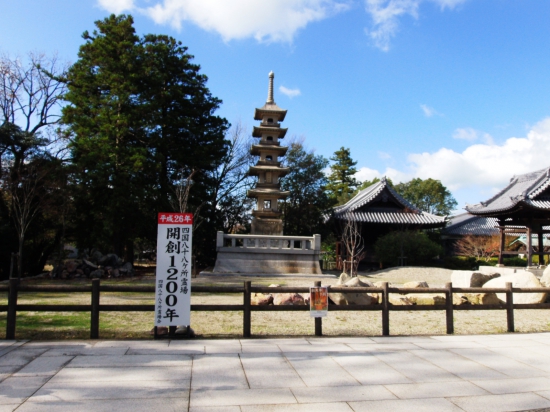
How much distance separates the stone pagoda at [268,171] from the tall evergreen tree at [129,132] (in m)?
2.53

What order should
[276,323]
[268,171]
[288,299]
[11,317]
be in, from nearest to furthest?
[11,317] → [276,323] → [288,299] → [268,171]

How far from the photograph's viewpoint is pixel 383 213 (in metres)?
27.8

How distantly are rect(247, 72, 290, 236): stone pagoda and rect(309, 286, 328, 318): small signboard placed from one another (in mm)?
17229

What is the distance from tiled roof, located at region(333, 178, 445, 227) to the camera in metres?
26.9

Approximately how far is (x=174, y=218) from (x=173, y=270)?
2.54 ft

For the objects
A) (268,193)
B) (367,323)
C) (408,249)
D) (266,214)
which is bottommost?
(367,323)

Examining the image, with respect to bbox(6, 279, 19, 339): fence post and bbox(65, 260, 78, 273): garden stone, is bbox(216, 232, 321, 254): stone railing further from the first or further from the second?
bbox(6, 279, 19, 339): fence post

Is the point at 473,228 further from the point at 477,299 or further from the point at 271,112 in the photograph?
the point at 477,299

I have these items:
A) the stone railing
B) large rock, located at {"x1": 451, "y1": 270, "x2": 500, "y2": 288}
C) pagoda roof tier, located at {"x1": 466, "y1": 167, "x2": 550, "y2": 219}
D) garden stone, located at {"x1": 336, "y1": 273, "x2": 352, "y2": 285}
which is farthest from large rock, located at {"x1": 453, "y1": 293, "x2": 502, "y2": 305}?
pagoda roof tier, located at {"x1": 466, "y1": 167, "x2": 550, "y2": 219}

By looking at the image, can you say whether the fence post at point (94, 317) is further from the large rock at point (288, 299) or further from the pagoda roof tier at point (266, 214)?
the pagoda roof tier at point (266, 214)

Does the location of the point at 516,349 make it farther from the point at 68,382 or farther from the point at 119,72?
the point at 119,72

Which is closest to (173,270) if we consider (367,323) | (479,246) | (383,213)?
(367,323)

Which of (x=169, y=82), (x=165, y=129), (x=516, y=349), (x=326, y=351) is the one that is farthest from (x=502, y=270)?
(x=169, y=82)

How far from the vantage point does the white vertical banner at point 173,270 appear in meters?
6.40
